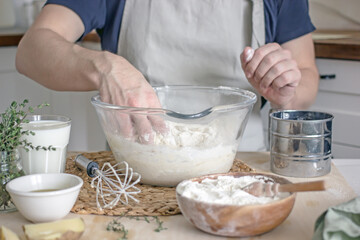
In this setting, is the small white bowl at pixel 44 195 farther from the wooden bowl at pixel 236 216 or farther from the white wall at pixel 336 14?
the white wall at pixel 336 14

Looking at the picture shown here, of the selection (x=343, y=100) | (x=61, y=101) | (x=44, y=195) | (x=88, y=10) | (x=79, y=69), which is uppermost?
(x=88, y=10)

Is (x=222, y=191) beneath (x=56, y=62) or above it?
beneath

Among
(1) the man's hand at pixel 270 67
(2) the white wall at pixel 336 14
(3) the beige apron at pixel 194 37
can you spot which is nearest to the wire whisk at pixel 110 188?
(1) the man's hand at pixel 270 67

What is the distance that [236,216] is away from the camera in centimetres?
64

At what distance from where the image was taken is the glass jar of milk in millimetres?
830

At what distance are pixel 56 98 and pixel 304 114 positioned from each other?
1.61 metres

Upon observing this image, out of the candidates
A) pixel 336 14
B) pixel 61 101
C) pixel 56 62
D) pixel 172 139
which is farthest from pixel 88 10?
pixel 336 14

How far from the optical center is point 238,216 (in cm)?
64

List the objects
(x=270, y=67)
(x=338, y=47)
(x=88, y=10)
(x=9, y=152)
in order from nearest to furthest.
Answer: (x=9, y=152) → (x=270, y=67) → (x=88, y=10) → (x=338, y=47)

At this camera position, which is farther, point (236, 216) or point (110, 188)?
point (110, 188)

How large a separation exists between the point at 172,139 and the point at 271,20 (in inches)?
25.8

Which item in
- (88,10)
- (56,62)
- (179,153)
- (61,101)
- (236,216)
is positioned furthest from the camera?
(61,101)

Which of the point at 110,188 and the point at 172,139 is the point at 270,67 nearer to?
the point at 172,139

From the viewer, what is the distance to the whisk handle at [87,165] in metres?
0.91
